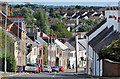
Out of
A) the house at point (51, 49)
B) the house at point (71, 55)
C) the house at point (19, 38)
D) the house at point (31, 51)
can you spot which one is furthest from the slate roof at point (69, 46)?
the house at point (19, 38)

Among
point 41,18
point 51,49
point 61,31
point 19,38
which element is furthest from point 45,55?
point 61,31

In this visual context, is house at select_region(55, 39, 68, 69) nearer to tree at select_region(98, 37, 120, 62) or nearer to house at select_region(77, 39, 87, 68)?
house at select_region(77, 39, 87, 68)

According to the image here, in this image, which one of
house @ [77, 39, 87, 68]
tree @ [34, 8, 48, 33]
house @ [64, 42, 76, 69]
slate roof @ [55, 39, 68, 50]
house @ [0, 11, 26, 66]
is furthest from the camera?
house @ [77, 39, 87, 68]

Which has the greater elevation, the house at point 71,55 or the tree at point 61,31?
the tree at point 61,31

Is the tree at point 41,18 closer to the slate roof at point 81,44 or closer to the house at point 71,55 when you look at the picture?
the house at point 71,55

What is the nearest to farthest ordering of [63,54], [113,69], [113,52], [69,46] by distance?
[113,69] < [113,52] < [63,54] < [69,46]

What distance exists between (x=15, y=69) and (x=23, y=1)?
13022 millimetres

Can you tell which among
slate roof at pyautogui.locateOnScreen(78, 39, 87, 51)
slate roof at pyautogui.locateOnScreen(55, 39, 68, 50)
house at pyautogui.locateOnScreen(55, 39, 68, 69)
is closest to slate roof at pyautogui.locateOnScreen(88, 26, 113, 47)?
house at pyautogui.locateOnScreen(55, 39, 68, 69)

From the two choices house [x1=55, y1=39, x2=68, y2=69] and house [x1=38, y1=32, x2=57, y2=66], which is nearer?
house [x1=38, y1=32, x2=57, y2=66]

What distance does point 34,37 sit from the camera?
144 ft

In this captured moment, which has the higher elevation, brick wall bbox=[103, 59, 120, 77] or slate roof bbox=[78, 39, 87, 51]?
slate roof bbox=[78, 39, 87, 51]

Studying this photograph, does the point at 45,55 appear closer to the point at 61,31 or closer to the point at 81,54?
the point at 81,54

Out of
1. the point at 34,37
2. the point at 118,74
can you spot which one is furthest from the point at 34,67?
the point at 34,37

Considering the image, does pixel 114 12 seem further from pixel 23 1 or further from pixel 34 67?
pixel 23 1
